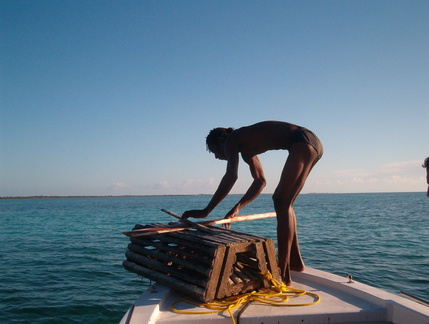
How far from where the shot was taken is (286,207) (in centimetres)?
354

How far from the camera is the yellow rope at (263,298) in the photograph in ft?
9.53

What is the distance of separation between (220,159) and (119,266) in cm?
643

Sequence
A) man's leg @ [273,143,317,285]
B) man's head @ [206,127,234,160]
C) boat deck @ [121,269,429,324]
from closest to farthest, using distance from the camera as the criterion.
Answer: boat deck @ [121,269,429,324] < man's leg @ [273,143,317,285] < man's head @ [206,127,234,160]

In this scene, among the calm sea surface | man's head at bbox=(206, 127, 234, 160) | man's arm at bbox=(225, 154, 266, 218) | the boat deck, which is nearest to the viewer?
the boat deck

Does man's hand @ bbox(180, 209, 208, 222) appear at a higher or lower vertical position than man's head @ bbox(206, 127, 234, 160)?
lower

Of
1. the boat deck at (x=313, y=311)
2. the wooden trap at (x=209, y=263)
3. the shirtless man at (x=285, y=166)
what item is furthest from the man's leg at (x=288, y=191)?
the boat deck at (x=313, y=311)

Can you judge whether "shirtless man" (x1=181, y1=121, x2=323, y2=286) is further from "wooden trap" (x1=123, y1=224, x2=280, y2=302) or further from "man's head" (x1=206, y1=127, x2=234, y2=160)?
"man's head" (x1=206, y1=127, x2=234, y2=160)

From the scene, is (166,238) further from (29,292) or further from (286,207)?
(29,292)

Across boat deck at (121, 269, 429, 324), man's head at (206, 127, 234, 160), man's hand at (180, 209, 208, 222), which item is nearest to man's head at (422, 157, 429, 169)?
boat deck at (121, 269, 429, 324)

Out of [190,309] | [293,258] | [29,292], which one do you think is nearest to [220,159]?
[293,258]

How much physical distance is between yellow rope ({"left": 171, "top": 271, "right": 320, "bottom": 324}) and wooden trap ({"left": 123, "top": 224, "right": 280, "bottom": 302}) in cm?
6

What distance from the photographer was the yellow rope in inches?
114

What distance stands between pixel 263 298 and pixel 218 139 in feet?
6.74

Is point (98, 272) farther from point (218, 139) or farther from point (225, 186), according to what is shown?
point (225, 186)
